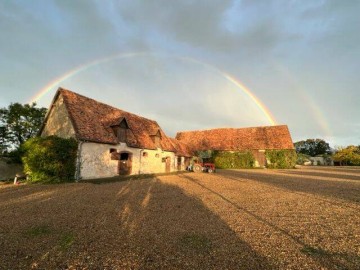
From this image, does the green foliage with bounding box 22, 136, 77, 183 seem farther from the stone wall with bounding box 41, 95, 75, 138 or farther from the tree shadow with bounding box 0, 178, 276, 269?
the tree shadow with bounding box 0, 178, 276, 269

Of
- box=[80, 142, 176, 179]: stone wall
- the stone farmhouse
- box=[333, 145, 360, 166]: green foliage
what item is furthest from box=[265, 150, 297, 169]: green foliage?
box=[333, 145, 360, 166]: green foliage

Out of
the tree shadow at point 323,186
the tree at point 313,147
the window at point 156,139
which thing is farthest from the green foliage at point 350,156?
the window at point 156,139

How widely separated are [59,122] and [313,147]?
119678 mm

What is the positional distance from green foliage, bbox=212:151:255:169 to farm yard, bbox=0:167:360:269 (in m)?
28.2

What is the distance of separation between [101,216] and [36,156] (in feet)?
38.4

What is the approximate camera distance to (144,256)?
14.3 ft

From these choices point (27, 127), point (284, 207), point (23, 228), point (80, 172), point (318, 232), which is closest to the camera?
point (318, 232)

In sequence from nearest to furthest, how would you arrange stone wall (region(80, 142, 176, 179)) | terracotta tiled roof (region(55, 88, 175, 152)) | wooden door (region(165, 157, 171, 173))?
1. stone wall (region(80, 142, 176, 179))
2. terracotta tiled roof (region(55, 88, 175, 152))
3. wooden door (region(165, 157, 171, 173))

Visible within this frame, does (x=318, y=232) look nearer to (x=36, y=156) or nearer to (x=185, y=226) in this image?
(x=185, y=226)

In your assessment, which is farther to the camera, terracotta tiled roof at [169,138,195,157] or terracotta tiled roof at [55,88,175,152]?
terracotta tiled roof at [169,138,195,157]

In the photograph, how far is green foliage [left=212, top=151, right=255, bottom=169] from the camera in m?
37.5

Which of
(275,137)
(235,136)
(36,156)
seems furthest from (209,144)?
(36,156)

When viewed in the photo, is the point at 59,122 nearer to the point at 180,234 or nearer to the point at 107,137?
the point at 107,137

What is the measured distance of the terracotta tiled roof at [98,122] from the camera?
18720 mm
